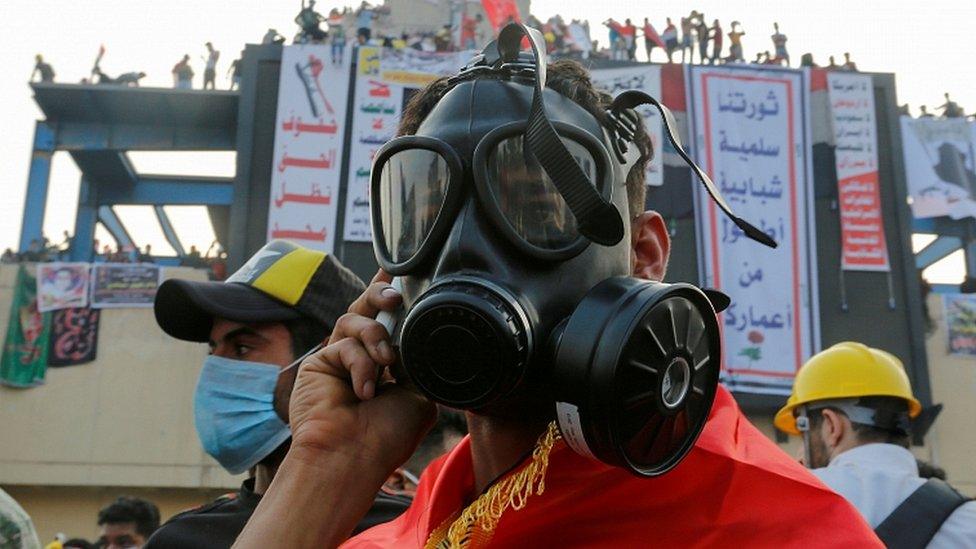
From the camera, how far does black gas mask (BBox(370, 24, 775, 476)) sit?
1297 mm

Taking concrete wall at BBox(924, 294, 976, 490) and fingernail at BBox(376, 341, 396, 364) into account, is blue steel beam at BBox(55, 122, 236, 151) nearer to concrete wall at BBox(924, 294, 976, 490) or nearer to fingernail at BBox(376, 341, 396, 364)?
concrete wall at BBox(924, 294, 976, 490)

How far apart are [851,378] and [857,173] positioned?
14.1 metres

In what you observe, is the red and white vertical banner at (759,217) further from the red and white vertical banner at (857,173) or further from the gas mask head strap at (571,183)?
the gas mask head strap at (571,183)

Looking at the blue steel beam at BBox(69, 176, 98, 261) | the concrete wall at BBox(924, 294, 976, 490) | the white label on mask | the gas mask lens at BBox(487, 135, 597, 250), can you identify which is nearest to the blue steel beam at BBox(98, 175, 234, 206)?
the blue steel beam at BBox(69, 176, 98, 261)

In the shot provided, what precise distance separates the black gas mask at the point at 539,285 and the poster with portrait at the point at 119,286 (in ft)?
48.6

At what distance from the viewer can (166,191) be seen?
20109 mm

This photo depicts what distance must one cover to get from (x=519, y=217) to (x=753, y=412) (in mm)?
14647

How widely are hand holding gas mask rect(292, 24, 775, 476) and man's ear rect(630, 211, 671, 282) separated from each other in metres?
0.14

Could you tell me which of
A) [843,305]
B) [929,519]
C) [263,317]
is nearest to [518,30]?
[263,317]

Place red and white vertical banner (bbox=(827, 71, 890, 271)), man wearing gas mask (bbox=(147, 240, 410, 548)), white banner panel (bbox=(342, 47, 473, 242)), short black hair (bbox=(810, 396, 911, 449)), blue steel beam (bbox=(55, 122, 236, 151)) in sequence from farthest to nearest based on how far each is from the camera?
blue steel beam (bbox=(55, 122, 236, 151)) → red and white vertical banner (bbox=(827, 71, 890, 271)) → white banner panel (bbox=(342, 47, 473, 242)) → short black hair (bbox=(810, 396, 911, 449)) → man wearing gas mask (bbox=(147, 240, 410, 548))

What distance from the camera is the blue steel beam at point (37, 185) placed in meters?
17.9

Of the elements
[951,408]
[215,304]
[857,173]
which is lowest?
[951,408]

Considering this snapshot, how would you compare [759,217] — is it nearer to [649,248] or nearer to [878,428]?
[878,428]

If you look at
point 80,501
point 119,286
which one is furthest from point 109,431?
point 119,286
